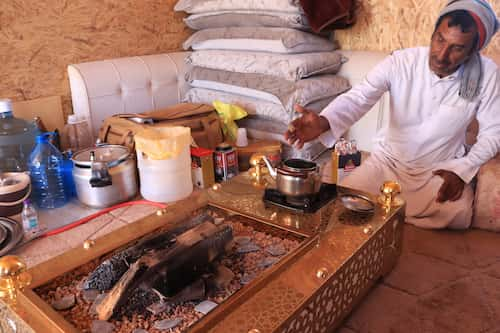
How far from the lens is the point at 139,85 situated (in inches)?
84.1

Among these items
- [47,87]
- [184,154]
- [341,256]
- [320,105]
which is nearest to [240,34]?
[320,105]

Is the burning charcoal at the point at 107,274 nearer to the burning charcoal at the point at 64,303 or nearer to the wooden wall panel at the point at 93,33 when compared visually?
the burning charcoal at the point at 64,303

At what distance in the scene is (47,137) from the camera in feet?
5.48

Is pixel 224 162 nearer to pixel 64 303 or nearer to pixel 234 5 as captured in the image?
pixel 234 5

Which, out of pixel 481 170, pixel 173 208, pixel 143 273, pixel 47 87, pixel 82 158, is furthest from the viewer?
pixel 47 87

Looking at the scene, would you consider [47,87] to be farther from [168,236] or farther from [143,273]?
[143,273]

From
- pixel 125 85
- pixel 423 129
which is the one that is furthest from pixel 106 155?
pixel 423 129

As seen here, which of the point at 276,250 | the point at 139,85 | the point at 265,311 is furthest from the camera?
the point at 139,85

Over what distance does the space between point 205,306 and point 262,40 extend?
1.51 metres

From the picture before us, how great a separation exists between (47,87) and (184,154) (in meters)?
0.84

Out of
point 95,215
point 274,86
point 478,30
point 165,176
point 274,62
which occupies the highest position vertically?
point 478,30

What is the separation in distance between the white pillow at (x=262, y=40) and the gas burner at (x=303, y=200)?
977 millimetres

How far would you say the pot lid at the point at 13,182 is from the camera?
1.40 m

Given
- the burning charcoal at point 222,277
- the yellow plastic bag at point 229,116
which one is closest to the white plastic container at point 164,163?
the yellow plastic bag at point 229,116
